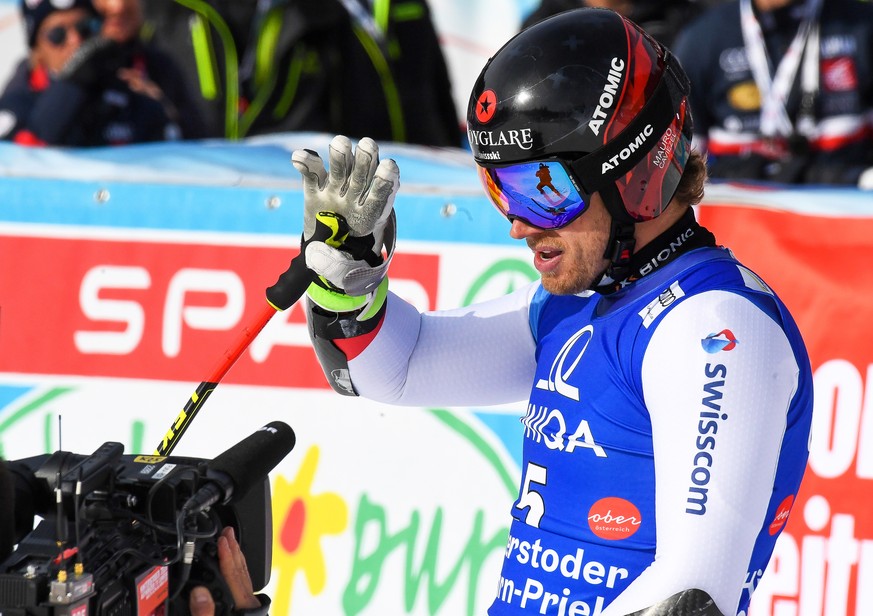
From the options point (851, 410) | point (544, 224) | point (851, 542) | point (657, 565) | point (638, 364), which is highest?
point (544, 224)

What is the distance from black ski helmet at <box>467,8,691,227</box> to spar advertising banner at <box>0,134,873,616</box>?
4.76 feet

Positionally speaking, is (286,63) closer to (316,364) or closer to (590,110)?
(316,364)

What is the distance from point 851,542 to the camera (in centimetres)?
390

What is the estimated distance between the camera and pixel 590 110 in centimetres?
257

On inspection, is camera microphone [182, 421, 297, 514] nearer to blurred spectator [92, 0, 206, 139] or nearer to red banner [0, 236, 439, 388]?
red banner [0, 236, 439, 388]

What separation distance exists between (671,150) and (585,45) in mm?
272

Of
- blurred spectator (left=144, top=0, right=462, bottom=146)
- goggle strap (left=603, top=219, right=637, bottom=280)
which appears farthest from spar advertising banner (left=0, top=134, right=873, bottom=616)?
blurred spectator (left=144, top=0, right=462, bottom=146)

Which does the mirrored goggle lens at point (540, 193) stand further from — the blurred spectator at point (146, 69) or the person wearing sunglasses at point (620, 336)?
the blurred spectator at point (146, 69)

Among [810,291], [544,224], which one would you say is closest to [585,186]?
[544,224]

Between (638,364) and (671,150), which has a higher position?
(671,150)

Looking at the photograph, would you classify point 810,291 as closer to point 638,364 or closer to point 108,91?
point 638,364

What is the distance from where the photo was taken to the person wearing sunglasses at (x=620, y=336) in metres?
2.37

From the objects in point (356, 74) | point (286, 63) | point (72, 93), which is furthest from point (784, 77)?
point (72, 93)

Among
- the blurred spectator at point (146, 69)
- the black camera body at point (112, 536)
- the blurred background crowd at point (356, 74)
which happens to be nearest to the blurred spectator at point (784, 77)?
the blurred background crowd at point (356, 74)
